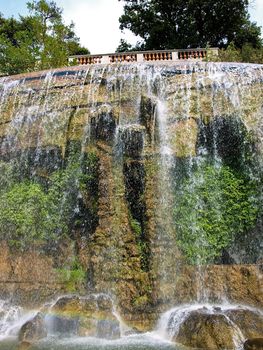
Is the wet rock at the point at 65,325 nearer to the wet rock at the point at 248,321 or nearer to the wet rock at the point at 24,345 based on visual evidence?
the wet rock at the point at 24,345

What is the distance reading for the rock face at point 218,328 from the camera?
739cm

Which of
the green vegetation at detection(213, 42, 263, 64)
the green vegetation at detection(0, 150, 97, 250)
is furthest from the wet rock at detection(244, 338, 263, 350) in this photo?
the green vegetation at detection(213, 42, 263, 64)

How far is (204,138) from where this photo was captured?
12109mm

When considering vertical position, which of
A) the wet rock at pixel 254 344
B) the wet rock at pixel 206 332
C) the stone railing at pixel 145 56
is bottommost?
the wet rock at pixel 254 344

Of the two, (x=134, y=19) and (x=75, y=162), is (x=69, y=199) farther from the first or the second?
(x=134, y=19)

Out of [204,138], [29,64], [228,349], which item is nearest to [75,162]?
[204,138]

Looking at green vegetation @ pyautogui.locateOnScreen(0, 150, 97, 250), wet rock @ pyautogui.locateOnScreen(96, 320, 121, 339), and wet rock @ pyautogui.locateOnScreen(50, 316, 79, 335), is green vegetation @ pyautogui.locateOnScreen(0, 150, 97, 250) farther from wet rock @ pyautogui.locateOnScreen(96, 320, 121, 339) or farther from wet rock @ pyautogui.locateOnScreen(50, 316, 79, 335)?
wet rock @ pyautogui.locateOnScreen(96, 320, 121, 339)

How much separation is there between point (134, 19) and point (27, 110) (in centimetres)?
2006

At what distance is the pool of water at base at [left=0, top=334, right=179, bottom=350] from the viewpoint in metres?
7.38

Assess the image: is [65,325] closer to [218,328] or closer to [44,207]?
[218,328]

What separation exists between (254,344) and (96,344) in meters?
2.87

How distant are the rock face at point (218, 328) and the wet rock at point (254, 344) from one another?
25 cm

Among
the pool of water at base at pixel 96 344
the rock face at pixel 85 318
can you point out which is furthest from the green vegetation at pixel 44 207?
the pool of water at base at pixel 96 344

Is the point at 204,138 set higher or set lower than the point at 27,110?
lower
